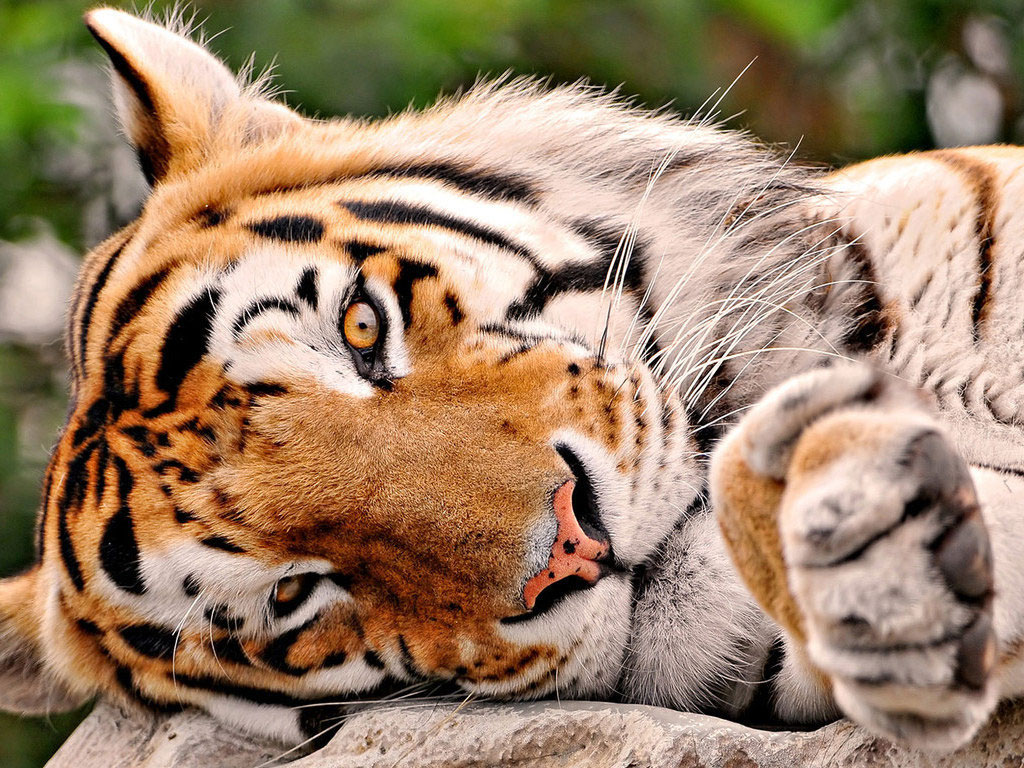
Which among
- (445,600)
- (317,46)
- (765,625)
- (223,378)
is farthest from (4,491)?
(765,625)

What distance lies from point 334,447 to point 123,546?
463mm

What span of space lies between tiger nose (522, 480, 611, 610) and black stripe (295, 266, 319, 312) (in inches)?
22.8

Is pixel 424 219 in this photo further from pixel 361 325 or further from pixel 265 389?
pixel 265 389

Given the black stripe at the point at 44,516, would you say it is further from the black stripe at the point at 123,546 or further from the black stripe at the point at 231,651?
the black stripe at the point at 231,651

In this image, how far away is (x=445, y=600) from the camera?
5.91 ft

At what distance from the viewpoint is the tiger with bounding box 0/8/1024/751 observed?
177 centimetres

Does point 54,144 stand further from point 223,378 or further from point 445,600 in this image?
point 445,600


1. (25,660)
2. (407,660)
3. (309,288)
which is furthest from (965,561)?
(25,660)

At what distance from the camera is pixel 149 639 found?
208 centimetres

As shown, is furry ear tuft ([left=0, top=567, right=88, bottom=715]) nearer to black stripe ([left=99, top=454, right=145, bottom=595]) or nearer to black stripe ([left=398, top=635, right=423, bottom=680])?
black stripe ([left=99, top=454, right=145, bottom=595])

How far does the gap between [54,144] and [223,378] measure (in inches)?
87.4

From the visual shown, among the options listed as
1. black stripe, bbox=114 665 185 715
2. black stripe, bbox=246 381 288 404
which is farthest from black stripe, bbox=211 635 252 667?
black stripe, bbox=246 381 288 404

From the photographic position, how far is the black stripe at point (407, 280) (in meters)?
1.99

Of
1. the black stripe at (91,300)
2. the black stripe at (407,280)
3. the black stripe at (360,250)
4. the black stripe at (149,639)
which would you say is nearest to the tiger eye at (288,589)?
the black stripe at (149,639)
